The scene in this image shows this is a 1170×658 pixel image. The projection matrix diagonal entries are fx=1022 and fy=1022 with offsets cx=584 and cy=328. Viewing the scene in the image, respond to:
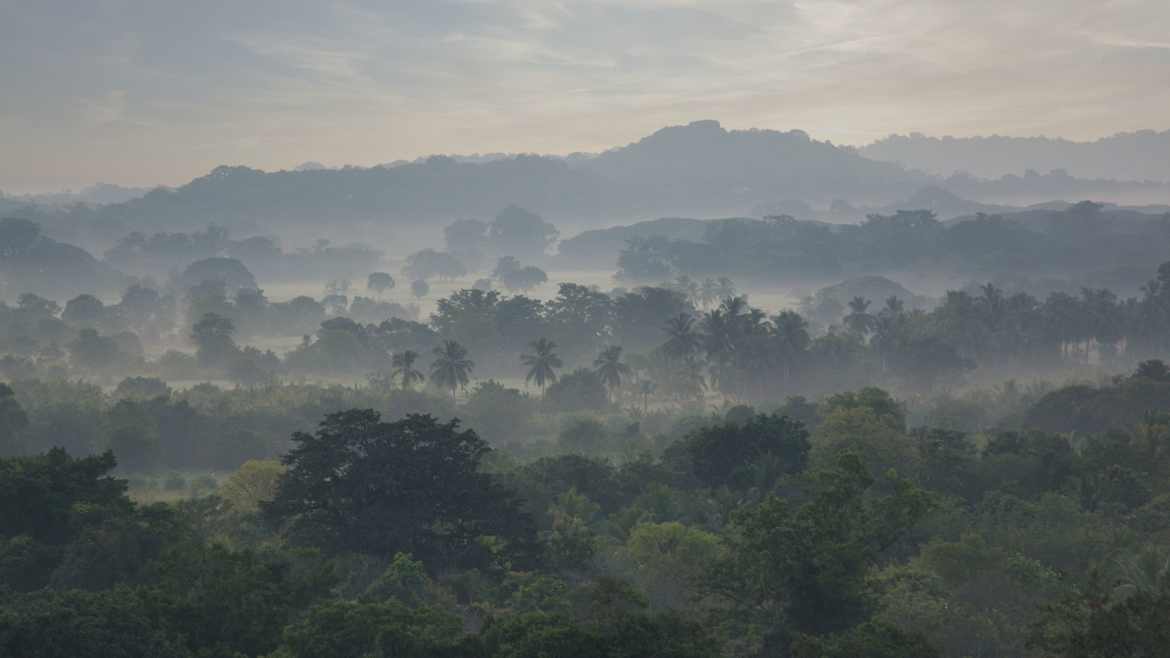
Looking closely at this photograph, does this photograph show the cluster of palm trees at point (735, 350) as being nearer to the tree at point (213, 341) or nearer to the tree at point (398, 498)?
the tree at point (213, 341)

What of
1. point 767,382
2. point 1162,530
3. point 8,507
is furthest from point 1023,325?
point 8,507

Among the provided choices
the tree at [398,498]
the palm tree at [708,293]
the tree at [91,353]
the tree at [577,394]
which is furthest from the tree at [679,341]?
the palm tree at [708,293]

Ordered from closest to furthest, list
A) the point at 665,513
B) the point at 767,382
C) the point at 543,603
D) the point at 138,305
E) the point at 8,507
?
1. the point at 543,603
2. the point at 8,507
3. the point at 665,513
4. the point at 767,382
5. the point at 138,305

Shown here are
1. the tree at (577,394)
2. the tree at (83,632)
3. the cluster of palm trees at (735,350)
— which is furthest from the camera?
the cluster of palm trees at (735,350)

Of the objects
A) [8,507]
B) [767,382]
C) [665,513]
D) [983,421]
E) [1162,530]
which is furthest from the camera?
[767,382]

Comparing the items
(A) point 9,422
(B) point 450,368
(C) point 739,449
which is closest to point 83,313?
(B) point 450,368

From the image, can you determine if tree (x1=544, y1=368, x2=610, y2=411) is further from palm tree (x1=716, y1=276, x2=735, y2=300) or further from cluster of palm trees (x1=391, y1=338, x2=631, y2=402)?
palm tree (x1=716, y1=276, x2=735, y2=300)

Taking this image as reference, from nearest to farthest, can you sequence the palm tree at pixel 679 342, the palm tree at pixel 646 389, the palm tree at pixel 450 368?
the palm tree at pixel 450 368 → the palm tree at pixel 679 342 → the palm tree at pixel 646 389

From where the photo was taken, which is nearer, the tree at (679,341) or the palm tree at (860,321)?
the tree at (679,341)

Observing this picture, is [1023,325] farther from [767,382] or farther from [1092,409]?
[1092,409]
